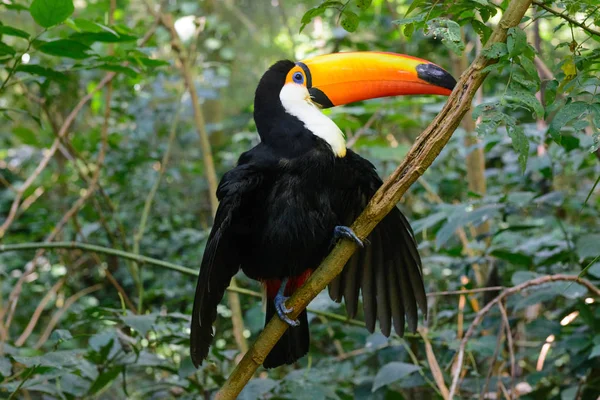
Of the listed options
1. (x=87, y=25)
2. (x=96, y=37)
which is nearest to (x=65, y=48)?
(x=96, y=37)

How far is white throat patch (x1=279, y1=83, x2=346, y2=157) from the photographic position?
241 cm

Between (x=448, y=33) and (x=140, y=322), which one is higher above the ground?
(x=448, y=33)

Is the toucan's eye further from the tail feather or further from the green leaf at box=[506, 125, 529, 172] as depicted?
the green leaf at box=[506, 125, 529, 172]

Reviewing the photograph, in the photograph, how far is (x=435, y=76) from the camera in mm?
2252

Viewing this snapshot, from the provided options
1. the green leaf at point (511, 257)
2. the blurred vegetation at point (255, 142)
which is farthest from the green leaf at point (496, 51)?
the green leaf at point (511, 257)

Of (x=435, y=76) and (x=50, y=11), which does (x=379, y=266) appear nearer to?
(x=435, y=76)

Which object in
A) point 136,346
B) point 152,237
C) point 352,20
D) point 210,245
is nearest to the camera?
point 352,20

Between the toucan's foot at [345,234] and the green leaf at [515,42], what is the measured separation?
68 cm

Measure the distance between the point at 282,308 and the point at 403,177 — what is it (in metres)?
0.67

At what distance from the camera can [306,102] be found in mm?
2586

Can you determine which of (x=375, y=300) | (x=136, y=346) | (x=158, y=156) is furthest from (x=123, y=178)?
(x=375, y=300)

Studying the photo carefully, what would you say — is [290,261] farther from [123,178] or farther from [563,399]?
[123,178]

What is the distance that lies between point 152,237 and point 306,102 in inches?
110

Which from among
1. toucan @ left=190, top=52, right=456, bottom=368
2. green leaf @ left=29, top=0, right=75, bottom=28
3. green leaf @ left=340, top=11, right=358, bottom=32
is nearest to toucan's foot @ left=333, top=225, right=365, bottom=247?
toucan @ left=190, top=52, right=456, bottom=368
